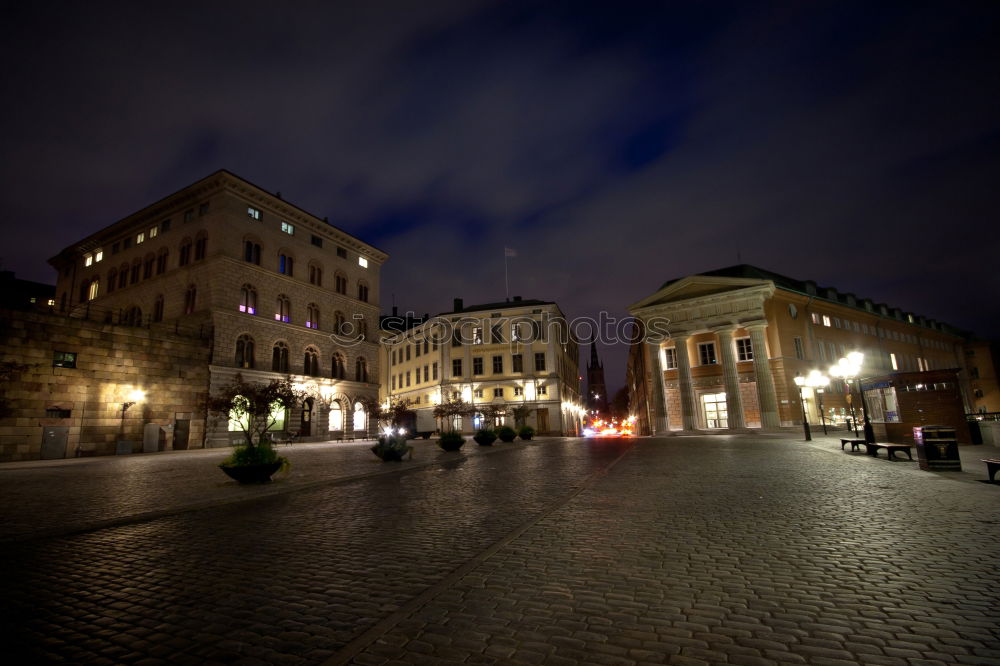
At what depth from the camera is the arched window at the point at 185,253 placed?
1529 inches

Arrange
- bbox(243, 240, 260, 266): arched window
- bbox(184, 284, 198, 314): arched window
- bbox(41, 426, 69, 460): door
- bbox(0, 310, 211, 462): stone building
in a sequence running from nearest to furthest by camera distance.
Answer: bbox(0, 310, 211, 462): stone building < bbox(41, 426, 69, 460): door < bbox(184, 284, 198, 314): arched window < bbox(243, 240, 260, 266): arched window

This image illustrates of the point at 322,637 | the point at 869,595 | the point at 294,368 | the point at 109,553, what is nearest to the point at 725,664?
the point at 869,595

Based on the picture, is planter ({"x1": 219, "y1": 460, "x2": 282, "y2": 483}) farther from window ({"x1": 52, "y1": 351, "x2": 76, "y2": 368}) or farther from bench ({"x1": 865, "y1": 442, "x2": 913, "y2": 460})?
window ({"x1": 52, "y1": 351, "x2": 76, "y2": 368})

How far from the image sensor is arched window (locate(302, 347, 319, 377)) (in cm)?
4226

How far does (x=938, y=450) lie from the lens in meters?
12.5

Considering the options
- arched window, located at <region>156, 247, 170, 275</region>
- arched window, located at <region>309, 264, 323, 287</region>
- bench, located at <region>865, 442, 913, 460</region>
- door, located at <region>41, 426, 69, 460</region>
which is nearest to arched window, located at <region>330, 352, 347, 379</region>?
arched window, located at <region>309, 264, 323, 287</region>

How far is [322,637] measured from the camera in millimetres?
3775

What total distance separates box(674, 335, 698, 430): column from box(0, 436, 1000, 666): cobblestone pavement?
33540 millimetres

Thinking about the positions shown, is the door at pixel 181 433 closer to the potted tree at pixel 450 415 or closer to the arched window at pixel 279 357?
the arched window at pixel 279 357

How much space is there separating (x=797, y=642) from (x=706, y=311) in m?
42.3

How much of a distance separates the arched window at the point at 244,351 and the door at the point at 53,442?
1124 centimetres

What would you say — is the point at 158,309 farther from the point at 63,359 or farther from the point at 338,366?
the point at 338,366

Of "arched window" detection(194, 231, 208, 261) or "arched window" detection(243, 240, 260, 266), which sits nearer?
"arched window" detection(194, 231, 208, 261)

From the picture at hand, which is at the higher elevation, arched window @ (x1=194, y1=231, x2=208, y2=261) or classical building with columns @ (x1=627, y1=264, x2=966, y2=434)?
arched window @ (x1=194, y1=231, x2=208, y2=261)
